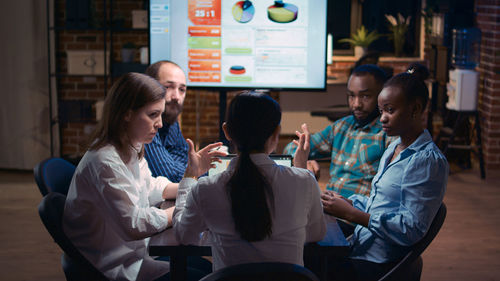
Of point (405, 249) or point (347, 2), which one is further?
point (347, 2)

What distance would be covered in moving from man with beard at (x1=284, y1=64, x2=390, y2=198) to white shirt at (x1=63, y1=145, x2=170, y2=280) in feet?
2.92

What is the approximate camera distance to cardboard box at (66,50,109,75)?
5344mm

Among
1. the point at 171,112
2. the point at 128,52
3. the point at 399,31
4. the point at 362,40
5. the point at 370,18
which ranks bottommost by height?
the point at 171,112

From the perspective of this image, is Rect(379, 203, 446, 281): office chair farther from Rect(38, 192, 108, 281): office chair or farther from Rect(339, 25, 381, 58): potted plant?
Rect(339, 25, 381, 58): potted plant

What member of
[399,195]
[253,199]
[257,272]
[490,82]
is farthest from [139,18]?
[257,272]

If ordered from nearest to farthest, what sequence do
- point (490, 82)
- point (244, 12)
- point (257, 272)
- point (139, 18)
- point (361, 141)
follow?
1. point (257, 272)
2. point (361, 141)
3. point (244, 12)
4. point (139, 18)
5. point (490, 82)

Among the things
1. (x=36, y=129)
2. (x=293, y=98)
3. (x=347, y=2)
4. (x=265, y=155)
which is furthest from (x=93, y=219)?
(x=347, y=2)

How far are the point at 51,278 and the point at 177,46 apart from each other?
4.58 ft

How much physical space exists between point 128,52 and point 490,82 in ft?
10.6

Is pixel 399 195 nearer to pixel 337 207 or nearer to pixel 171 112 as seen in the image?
Answer: pixel 337 207

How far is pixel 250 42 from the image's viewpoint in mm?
3295

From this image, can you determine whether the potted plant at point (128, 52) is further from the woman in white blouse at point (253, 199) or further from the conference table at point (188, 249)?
the woman in white blouse at point (253, 199)

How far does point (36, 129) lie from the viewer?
5.39 m

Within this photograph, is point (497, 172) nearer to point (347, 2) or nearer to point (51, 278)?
point (347, 2)
